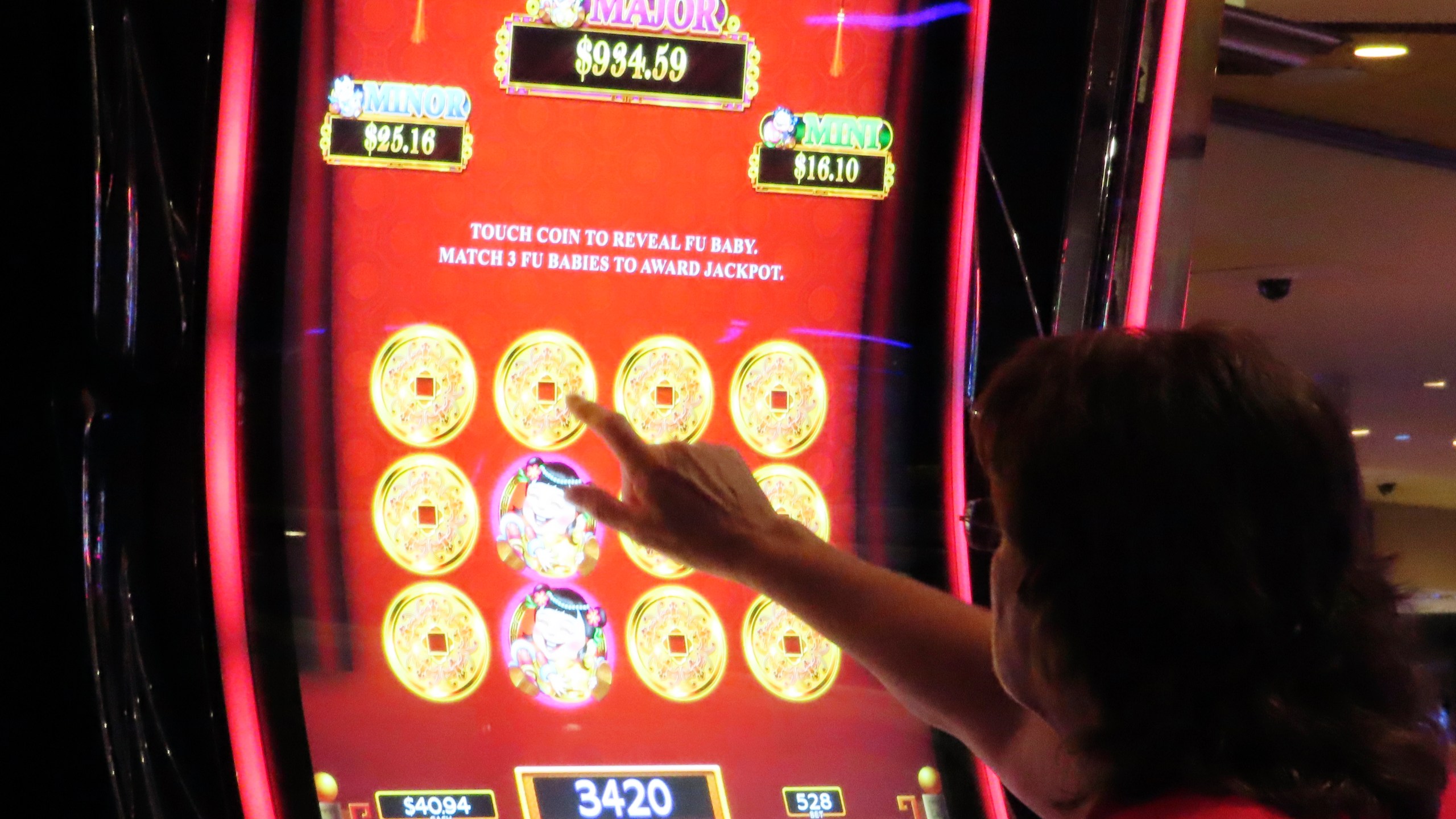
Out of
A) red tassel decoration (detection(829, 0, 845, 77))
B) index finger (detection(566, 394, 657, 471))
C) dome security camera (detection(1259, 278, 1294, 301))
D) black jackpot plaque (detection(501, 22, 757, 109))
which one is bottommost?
index finger (detection(566, 394, 657, 471))

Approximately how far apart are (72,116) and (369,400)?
0.57 meters

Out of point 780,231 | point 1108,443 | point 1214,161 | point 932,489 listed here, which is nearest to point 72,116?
point 780,231

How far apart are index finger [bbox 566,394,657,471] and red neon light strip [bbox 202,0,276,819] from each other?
318 mm

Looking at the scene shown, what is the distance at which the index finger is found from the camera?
1.24 meters

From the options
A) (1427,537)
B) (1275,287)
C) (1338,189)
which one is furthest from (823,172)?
(1427,537)

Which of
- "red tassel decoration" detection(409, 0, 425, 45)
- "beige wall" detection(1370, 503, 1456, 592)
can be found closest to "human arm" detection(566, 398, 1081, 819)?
"red tassel decoration" detection(409, 0, 425, 45)

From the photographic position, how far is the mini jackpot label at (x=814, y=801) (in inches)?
57.0

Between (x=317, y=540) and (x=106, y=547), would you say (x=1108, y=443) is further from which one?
(x=106, y=547)

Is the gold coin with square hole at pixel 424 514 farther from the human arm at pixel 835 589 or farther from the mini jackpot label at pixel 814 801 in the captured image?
the mini jackpot label at pixel 814 801

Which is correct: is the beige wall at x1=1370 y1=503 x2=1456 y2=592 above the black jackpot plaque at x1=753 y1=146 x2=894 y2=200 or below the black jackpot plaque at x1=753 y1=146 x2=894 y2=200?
below

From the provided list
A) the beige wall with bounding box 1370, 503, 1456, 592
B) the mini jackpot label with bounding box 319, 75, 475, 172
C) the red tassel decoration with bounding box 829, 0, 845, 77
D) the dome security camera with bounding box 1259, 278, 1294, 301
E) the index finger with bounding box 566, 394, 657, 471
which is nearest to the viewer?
the index finger with bounding box 566, 394, 657, 471

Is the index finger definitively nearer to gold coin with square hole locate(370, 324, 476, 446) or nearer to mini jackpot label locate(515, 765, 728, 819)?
gold coin with square hole locate(370, 324, 476, 446)

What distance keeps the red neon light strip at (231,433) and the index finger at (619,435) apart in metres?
0.32

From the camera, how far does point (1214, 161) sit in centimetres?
427
